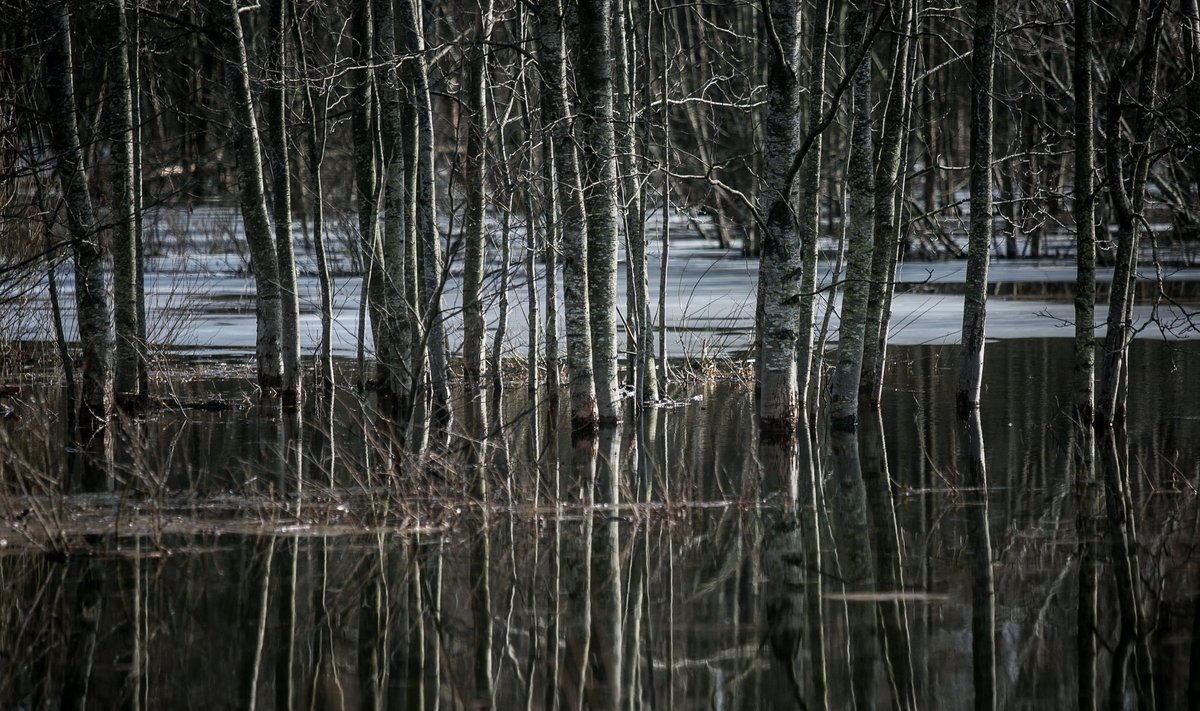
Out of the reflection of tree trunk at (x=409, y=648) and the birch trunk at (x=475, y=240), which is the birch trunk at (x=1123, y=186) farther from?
the reflection of tree trunk at (x=409, y=648)

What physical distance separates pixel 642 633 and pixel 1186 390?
1107 centimetres

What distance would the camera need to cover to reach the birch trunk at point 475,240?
1421cm

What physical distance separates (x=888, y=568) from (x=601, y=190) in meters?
5.66

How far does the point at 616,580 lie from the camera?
7.46 meters

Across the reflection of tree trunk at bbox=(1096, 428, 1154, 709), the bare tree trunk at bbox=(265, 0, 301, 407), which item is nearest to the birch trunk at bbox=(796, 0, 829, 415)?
the reflection of tree trunk at bbox=(1096, 428, 1154, 709)

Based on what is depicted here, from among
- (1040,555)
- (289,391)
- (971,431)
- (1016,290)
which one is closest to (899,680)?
(1040,555)

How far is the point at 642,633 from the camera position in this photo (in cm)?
650

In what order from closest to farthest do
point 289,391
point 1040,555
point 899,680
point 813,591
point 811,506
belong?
point 899,680 < point 813,591 < point 1040,555 < point 811,506 < point 289,391

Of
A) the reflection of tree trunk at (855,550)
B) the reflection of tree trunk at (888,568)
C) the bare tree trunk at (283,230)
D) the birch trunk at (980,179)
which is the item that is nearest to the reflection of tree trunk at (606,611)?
the reflection of tree trunk at (855,550)

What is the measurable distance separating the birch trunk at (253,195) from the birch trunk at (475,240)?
2.28 m

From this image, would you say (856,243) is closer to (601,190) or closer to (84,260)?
(601,190)

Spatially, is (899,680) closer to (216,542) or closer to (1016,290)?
(216,542)

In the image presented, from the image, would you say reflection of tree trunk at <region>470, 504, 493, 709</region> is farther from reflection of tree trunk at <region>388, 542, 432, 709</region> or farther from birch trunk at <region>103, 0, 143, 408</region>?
birch trunk at <region>103, 0, 143, 408</region>

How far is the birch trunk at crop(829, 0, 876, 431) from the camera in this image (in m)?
12.6
